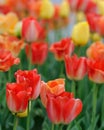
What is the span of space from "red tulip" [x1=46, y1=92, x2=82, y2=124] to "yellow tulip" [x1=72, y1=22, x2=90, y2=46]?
46 centimetres

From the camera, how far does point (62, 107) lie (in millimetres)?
958

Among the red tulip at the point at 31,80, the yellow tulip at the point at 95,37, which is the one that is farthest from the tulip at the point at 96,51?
the yellow tulip at the point at 95,37

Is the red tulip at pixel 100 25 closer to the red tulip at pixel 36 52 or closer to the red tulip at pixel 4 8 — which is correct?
the red tulip at pixel 36 52

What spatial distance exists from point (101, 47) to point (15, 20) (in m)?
0.45

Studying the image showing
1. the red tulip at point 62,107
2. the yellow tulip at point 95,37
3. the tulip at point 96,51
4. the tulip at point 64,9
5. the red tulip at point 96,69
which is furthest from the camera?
the tulip at point 64,9

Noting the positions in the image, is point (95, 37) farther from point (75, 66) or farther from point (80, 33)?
point (75, 66)

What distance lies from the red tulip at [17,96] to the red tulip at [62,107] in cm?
5

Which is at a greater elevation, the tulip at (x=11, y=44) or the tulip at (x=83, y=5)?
the tulip at (x=11, y=44)

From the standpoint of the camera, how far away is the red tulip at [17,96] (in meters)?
0.96

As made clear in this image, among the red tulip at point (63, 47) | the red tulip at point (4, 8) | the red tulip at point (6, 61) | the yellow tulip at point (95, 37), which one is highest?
the red tulip at point (6, 61)

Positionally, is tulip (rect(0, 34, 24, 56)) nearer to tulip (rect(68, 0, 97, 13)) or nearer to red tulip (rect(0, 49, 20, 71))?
red tulip (rect(0, 49, 20, 71))

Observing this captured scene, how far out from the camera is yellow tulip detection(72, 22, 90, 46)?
1401mm

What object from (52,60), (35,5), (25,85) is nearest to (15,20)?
(52,60)

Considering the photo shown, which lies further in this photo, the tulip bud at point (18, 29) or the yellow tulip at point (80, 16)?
the yellow tulip at point (80, 16)
